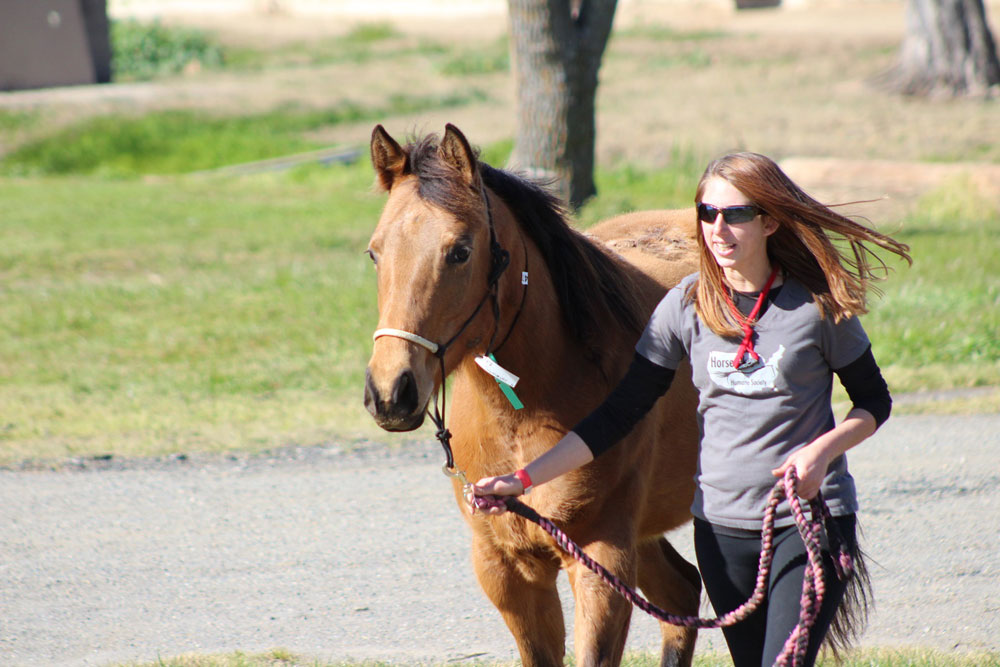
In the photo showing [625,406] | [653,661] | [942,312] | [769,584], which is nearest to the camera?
[769,584]

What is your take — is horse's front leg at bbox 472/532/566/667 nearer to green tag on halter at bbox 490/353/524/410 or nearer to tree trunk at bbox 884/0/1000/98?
green tag on halter at bbox 490/353/524/410

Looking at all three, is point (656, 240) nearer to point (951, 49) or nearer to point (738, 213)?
point (738, 213)

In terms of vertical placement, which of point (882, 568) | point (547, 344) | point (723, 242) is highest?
point (723, 242)

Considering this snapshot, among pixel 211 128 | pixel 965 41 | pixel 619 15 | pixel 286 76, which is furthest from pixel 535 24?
pixel 619 15

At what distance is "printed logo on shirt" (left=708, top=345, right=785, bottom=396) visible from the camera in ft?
9.46

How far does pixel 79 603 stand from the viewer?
4961 millimetres

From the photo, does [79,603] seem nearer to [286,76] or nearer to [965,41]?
[965,41]

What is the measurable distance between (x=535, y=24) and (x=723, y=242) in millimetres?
8995

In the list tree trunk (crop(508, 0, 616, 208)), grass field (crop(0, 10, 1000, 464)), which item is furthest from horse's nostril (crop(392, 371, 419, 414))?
tree trunk (crop(508, 0, 616, 208))

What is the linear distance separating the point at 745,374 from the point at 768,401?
9 cm

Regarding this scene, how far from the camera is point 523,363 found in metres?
3.43

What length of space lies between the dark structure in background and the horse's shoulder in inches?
882

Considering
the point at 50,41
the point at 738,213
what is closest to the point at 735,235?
the point at 738,213

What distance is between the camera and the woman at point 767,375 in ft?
9.46
